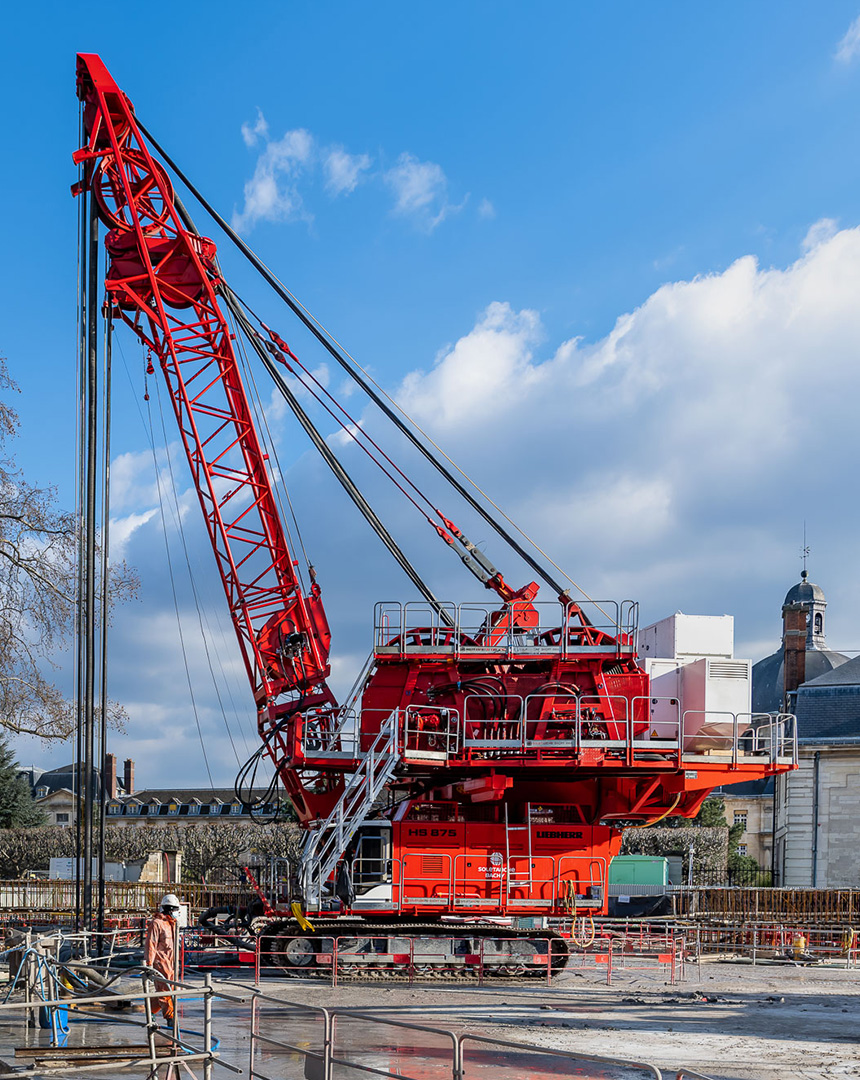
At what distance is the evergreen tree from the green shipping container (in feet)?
108

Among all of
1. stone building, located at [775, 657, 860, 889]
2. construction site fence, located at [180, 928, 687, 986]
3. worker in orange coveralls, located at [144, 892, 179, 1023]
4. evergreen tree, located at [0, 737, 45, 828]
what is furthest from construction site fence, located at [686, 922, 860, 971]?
evergreen tree, located at [0, 737, 45, 828]

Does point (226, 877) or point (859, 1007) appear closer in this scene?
point (859, 1007)

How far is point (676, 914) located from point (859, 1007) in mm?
17958

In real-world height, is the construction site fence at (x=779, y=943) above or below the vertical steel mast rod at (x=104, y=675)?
below

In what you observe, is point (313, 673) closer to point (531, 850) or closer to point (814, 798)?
point (531, 850)

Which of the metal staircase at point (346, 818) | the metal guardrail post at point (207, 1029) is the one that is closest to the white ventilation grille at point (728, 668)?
the metal staircase at point (346, 818)

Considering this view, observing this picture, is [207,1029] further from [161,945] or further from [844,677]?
[844,677]

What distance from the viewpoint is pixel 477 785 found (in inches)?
931

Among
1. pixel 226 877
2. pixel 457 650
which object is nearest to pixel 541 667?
pixel 457 650

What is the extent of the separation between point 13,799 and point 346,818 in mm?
48417

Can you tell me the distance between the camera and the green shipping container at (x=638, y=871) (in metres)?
47.3

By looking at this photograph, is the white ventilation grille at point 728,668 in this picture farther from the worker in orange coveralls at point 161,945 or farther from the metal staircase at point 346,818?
the worker in orange coveralls at point 161,945

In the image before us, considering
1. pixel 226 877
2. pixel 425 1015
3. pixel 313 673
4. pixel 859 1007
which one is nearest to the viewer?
pixel 425 1015

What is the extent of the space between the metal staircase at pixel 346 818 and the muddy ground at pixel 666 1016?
1869 mm
